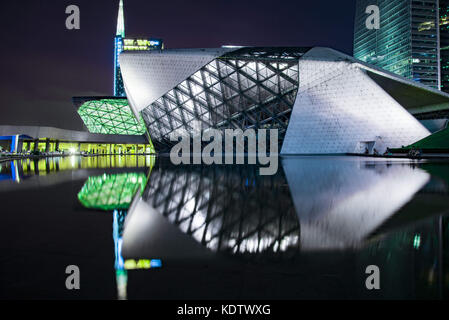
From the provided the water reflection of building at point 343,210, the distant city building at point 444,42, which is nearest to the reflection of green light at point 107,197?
the water reflection of building at point 343,210

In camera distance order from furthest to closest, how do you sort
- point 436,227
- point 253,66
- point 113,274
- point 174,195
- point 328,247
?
point 253,66 → point 174,195 → point 436,227 → point 328,247 → point 113,274

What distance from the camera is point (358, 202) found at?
6.38 metres

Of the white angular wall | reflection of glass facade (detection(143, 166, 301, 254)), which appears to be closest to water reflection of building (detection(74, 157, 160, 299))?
reflection of glass facade (detection(143, 166, 301, 254))

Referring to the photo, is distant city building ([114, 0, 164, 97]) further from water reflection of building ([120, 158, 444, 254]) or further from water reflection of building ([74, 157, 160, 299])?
water reflection of building ([120, 158, 444, 254])

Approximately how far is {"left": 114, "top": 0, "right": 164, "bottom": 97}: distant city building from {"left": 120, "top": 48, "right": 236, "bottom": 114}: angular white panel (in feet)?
300

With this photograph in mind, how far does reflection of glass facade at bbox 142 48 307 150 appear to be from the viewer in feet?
107

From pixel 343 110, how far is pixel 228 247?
33318 millimetres

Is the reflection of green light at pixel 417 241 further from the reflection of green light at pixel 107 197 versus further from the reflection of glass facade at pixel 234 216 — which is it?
the reflection of green light at pixel 107 197

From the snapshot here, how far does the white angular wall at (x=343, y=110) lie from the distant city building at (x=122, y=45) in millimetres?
102904

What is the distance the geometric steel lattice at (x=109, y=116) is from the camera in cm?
6881
